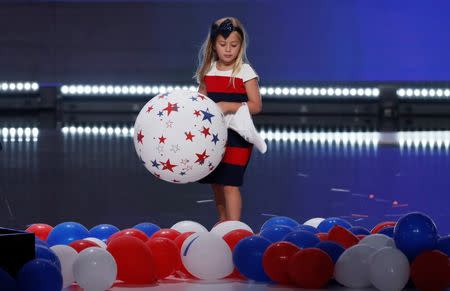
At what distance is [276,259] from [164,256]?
1.29ft

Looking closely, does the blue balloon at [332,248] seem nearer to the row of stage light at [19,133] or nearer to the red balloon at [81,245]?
the red balloon at [81,245]

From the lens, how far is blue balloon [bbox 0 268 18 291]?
256 centimetres

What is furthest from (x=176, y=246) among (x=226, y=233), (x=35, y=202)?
(x=35, y=202)

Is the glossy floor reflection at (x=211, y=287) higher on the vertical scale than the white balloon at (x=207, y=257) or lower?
lower

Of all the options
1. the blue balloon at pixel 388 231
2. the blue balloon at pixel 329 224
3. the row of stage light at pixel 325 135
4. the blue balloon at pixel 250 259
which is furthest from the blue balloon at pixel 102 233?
the row of stage light at pixel 325 135

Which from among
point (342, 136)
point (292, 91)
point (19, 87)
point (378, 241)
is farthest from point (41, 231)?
point (19, 87)

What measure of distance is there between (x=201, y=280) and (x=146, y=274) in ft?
0.73

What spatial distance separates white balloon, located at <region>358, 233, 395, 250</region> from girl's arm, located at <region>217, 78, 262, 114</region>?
3.64ft

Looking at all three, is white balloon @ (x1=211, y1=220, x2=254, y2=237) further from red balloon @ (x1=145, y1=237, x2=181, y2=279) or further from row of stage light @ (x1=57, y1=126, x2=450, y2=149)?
row of stage light @ (x1=57, y1=126, x2=450, y2=149)

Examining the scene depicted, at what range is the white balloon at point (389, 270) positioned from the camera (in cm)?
306

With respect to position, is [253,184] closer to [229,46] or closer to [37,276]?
[229,46]

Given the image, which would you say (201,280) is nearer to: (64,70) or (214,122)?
(214,122)

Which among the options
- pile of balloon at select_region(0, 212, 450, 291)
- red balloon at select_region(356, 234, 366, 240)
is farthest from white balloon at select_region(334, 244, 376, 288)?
red balloon at select_region(356, 234, 366, 240)

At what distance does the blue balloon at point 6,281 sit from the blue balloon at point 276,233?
1284mm
